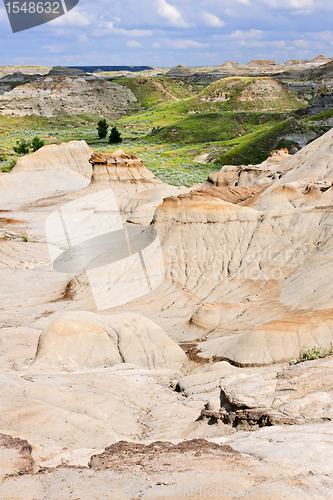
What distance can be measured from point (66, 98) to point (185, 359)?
427 feet

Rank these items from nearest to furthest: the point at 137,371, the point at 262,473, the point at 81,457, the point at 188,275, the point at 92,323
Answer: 1. the point at 262,473
2. the point at 81,457
3. the point at 137,371
4. the point at 92,323
5. the point at 188,275

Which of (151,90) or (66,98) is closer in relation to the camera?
(66,98)

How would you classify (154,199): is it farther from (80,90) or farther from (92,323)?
(80,90)

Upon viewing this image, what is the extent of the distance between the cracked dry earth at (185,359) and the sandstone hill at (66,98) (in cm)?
9385

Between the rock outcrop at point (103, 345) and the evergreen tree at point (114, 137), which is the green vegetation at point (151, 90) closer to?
the evergreen tree at point (114, 137)

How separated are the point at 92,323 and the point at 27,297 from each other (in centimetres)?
1247

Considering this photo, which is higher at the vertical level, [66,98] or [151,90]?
[151,90]

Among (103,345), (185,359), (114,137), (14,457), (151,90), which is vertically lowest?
(185,359)

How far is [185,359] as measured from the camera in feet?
59.7

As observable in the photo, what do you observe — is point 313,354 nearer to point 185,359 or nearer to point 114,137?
point 185,359

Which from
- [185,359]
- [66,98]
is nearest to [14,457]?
[185,359]

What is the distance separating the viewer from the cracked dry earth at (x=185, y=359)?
7281 millimetres

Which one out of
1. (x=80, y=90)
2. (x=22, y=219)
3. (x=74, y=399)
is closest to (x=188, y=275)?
(x=74, y=399)

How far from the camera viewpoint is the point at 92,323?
18344mm
